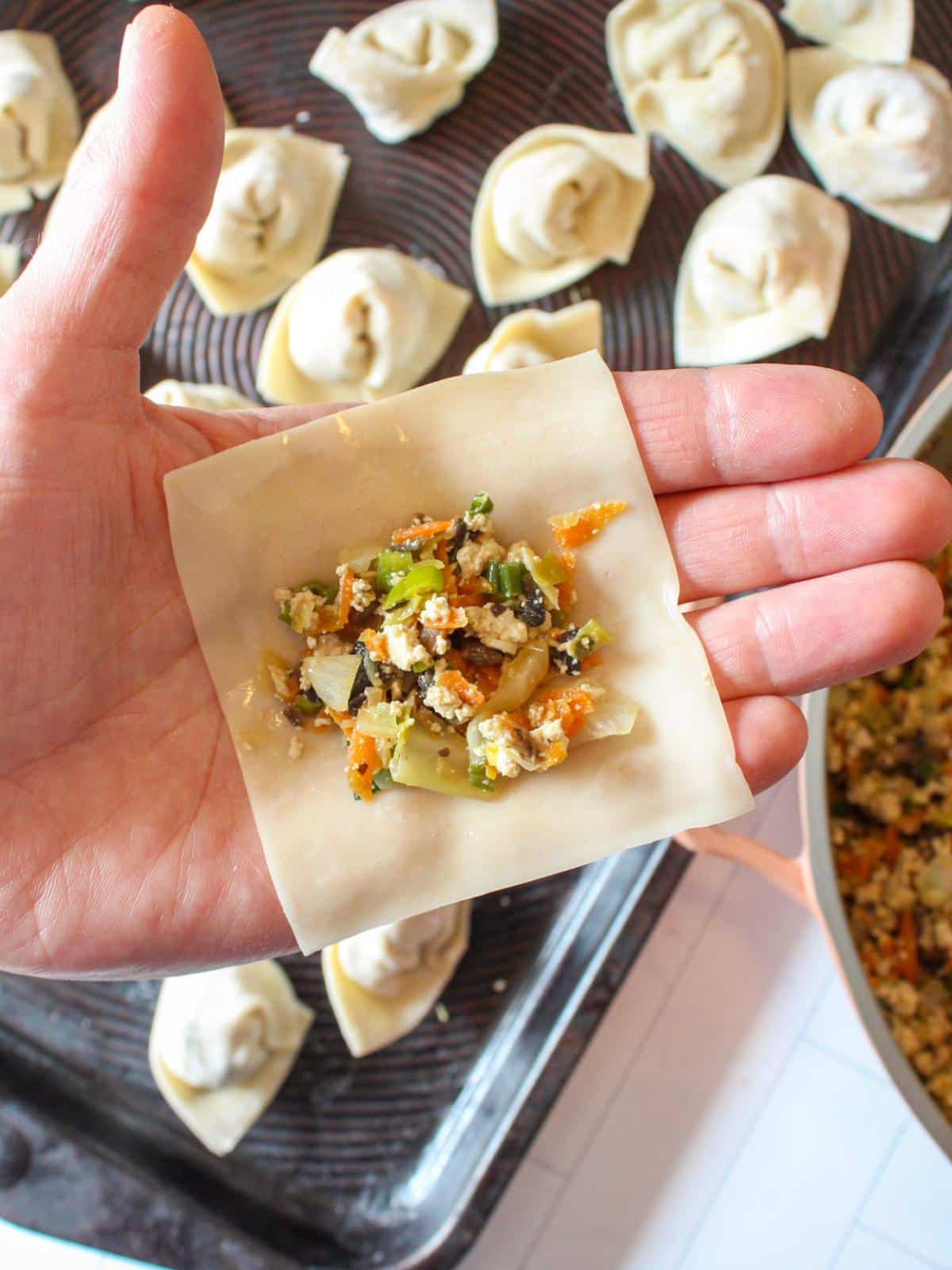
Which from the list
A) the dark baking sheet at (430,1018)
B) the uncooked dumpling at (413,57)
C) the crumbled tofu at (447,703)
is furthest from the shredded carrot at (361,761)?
the uncooked dumpling at (413,57)

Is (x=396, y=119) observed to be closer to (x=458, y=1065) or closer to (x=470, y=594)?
(x=470, y=594)

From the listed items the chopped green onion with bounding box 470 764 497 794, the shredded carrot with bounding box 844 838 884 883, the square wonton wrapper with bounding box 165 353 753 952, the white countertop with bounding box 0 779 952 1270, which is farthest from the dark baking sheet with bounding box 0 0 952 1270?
the chopped green onion with bounding box 470 764 497 794

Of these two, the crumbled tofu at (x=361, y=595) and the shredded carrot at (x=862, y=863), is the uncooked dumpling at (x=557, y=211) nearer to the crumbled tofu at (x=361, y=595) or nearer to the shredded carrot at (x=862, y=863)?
the crumbled tofu at (x=361, y=595)

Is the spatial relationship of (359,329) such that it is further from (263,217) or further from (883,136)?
(883,136)

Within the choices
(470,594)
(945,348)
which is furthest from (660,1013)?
(945,348)

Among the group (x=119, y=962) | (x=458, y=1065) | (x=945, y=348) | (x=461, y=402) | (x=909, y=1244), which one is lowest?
(x=909, y=1244)

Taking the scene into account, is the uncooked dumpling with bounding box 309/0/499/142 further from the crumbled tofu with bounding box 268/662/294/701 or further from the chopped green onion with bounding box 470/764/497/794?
the chopped green onion with bounding box 470/764/497/794
